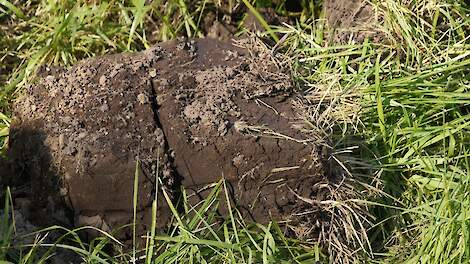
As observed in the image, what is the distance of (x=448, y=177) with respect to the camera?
9.65ft

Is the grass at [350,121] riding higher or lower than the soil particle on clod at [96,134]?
lower

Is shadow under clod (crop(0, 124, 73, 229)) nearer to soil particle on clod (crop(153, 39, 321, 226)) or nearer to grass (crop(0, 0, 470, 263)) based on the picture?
grass (crop(0, 0, 470, 263))

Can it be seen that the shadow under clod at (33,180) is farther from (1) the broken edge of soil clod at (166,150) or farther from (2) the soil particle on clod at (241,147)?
(2) the soil particle on clod at (241,147)

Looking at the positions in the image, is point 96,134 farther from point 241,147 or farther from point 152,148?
point 241,147

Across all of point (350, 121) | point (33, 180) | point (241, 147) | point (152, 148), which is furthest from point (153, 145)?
point (350, 121)

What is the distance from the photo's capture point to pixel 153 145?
8.98 feet

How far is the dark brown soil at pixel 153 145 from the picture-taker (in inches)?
106

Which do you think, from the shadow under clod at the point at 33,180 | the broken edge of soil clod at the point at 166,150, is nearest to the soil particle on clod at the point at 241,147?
the broken edge of soil clod at the point at 166,150

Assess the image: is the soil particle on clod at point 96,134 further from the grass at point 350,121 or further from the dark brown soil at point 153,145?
the grass at point 350,121

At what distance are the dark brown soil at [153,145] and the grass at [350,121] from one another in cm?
8

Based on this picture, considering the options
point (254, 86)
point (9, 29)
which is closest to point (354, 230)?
point (254, 86)

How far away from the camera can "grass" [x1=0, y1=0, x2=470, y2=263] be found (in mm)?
2682

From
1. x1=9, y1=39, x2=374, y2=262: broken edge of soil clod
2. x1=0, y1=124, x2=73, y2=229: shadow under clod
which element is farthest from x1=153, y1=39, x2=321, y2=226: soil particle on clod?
x1=0, y1=124, x2=73, y2=229: shadow under clod

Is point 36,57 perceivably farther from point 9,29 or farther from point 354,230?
point 354,230
